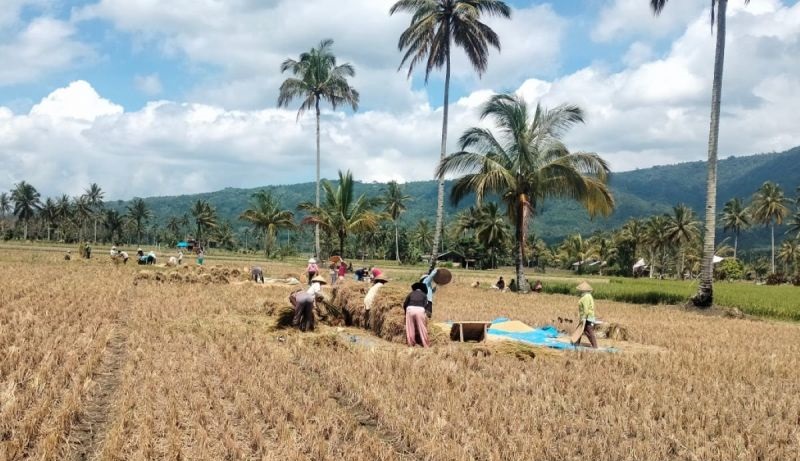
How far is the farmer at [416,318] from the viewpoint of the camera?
35.8 ft

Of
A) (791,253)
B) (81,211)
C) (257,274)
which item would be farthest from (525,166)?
(81,211)

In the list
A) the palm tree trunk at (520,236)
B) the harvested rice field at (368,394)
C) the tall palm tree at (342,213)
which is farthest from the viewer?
the tall palm tree at (342,213)

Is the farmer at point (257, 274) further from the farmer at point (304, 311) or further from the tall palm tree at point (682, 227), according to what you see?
the tall palm tree at point (682, 227)

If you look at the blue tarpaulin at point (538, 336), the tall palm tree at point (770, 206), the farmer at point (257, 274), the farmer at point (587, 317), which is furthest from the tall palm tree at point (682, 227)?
the farmer at point (587, 317)

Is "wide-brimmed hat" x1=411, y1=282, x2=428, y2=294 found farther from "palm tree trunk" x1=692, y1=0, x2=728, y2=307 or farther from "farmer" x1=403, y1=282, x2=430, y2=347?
"palm tree trunk" x1=692, y1=0, x2=728, y2=307

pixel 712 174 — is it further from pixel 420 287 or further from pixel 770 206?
pixel 770 206

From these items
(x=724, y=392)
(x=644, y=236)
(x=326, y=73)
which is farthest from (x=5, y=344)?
(x=644, y=236)

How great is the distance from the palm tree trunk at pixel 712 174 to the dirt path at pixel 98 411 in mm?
17798

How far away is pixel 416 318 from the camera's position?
35.9 feet

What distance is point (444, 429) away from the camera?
19.4ft

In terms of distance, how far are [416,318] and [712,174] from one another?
14.0m

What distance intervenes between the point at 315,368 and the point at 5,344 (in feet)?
15.6

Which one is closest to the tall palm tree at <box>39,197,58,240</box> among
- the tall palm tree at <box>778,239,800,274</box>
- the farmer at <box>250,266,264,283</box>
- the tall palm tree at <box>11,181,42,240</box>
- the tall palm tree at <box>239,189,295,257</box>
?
the tall palm tree at <box>11,181,42,240</box>

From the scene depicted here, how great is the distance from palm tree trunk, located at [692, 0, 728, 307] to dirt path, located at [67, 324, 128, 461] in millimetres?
17798
